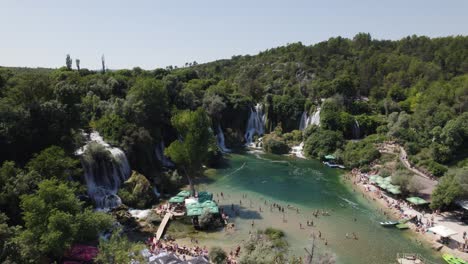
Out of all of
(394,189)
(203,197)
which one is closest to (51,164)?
(203,197)

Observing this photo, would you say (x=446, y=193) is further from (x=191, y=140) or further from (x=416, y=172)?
(x=191, y=140)

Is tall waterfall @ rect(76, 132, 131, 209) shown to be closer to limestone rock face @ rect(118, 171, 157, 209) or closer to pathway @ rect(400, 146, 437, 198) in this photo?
limestone rock face @ rect(118, 171, 157, 209)

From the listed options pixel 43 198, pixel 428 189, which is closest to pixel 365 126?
pixel 428 189

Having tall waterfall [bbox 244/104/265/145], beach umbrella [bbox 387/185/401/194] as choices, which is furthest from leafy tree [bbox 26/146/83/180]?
tall waterfall [bbox 244/104/265/145]

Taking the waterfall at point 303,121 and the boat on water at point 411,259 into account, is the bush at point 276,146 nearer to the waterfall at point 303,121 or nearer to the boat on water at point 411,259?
the waterfall at point 303,121

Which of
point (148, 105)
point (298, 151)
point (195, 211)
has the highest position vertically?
point (148, 105)
